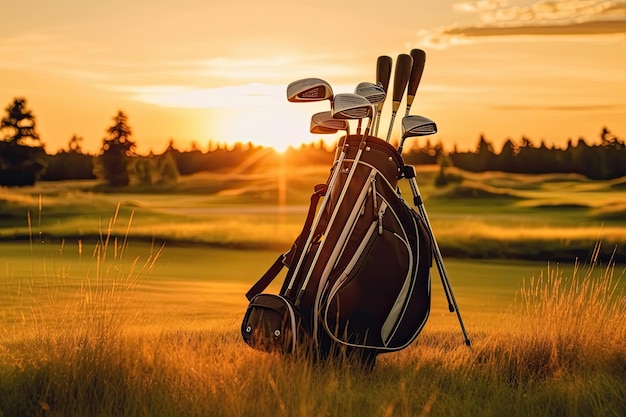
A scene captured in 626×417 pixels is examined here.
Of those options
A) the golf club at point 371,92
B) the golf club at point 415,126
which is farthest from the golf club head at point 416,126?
the golf club at point 371,92

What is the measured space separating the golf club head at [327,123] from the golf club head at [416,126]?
34 cm

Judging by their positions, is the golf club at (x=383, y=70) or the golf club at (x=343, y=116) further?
the golf club at (x=383, y=70)

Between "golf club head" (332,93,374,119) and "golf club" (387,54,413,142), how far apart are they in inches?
16.0

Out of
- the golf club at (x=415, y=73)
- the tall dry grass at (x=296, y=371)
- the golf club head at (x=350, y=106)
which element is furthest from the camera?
the golf club at (x=415, y=73)

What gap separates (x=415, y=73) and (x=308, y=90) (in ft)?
2.78

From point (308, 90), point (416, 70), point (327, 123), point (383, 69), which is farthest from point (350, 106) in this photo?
point (416, 70)

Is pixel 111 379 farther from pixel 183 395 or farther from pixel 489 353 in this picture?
pixel 489 353

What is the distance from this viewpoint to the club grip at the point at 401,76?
5.24 metres

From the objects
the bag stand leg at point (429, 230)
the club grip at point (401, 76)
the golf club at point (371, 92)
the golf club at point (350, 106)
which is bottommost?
the bag stand leg at point (429, 230)

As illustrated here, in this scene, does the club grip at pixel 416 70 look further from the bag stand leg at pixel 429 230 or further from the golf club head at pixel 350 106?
the golf club head at pixel 350 106

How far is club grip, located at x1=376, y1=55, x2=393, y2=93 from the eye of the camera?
5352 mm

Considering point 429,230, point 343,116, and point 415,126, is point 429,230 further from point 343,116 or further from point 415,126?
point 343,116

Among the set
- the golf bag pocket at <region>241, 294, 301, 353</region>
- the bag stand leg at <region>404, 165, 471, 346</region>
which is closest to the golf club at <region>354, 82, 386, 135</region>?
the bag stand leg at <region>404, 165, 471, 346</region>

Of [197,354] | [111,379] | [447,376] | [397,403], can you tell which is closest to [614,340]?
[447,376]
